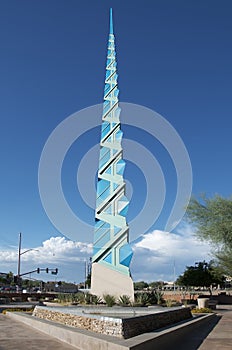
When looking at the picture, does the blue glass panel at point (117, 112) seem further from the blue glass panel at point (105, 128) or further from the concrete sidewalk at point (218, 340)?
the concrete sidewalk at point (218, 340)

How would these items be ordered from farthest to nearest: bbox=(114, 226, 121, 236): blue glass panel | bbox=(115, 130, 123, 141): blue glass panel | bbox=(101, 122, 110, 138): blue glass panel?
bbox=(101, 122, 110, 138): blue glass panel
bbox=(115, 130, 123, 141): blue glass panel
bbox=(114, 226, 121, 236): blue glass panel

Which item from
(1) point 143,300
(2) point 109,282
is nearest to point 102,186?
(2) point 109,282

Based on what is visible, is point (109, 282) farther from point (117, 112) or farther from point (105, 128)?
point (117, 112)

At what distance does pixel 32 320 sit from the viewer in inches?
653

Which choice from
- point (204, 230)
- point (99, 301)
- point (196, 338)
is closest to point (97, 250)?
point (99, 301)

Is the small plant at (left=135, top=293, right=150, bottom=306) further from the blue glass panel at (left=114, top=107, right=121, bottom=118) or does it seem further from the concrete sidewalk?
the blue glass panel at (left=114, top=107, right=121, bottom=118)

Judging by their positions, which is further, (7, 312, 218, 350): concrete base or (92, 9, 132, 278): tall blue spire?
(92, 9, 132, 278): tall blue spire

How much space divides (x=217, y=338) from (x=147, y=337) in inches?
199

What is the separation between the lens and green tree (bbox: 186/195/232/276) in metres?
22.1

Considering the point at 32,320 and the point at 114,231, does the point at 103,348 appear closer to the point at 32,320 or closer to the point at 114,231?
the point at 32,320

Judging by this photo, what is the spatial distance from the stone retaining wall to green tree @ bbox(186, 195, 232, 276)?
19.7 ft

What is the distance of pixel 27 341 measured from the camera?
12.2 m

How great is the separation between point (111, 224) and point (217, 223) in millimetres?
9601

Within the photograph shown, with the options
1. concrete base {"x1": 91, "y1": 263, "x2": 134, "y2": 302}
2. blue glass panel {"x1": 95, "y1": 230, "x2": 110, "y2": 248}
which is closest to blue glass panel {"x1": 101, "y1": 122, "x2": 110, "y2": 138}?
blue glass panel {"x1": 95, "y1": 230, "x2": 110, "y2": 248}
